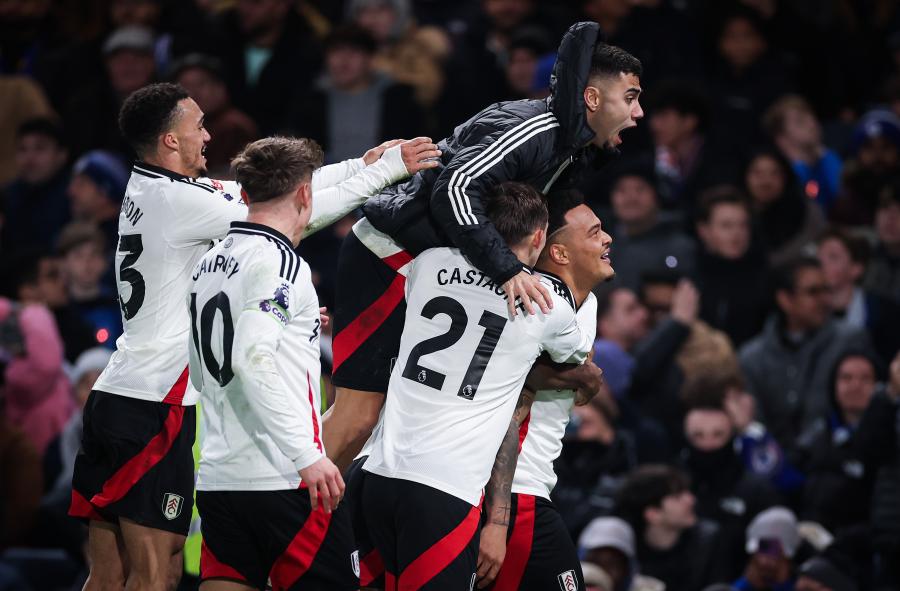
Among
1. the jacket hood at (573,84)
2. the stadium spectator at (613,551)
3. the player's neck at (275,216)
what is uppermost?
the jacket hood at (573,84)

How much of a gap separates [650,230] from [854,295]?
1594 millimetres

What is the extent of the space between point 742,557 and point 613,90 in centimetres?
417

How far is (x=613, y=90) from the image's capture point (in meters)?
7.00

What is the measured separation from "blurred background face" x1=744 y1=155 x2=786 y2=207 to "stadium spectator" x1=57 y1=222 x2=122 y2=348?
200 inches

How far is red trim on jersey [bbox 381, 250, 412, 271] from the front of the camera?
705 cm

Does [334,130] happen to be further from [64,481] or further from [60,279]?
[64,481]

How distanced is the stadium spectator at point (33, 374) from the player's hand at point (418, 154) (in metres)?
5.29

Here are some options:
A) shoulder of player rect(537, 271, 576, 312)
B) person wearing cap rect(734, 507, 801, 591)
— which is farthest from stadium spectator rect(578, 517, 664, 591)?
shoulder of player rect(537, 271, 576, 312)

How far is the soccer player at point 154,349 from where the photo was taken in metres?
6.75

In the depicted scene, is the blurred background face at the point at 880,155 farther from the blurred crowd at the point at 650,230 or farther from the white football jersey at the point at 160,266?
the white football jersey at the point at 160,266

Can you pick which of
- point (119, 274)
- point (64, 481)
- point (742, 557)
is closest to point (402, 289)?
point (119, 274)

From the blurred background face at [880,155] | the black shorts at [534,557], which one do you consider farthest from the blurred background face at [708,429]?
the black shorts at [534,557]

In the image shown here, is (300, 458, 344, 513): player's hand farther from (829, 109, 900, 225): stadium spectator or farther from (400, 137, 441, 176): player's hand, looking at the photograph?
(829, 109, 900, 225): stadium spectator

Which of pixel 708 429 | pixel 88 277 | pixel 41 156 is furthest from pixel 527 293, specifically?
pixel 41 156
